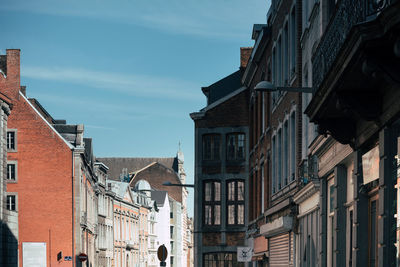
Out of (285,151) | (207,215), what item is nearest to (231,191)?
(207,215)

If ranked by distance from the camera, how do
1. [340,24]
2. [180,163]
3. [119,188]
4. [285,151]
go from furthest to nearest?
[180,163] < [119,188] < [285,151] < [340,24]

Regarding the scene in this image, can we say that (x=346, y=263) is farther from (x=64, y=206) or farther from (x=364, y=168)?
(x=64, y=206)

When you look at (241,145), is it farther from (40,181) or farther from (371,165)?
(371,165)

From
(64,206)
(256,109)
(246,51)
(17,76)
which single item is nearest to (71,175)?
(64,206)

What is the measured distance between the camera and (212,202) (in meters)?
44.2

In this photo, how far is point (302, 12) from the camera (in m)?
23.0

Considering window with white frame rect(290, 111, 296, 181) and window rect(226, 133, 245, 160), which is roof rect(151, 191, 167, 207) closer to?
window rect(226, 133, 245, 160)

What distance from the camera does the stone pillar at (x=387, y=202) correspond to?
1080 cm

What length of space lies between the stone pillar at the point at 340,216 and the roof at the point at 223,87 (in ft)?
114

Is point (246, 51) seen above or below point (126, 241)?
above

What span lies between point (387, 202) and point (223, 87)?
39278 mm

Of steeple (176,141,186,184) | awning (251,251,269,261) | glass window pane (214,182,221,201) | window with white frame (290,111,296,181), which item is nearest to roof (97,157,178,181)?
steeple (176,141,186,184)

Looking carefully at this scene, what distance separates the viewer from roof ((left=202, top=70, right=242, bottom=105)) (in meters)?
49.6

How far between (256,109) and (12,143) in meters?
23.3
